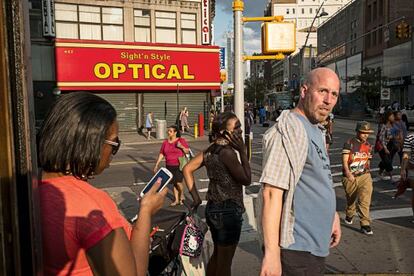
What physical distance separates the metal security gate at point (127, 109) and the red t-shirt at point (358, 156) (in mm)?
19345

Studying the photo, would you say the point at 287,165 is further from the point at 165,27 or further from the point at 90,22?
the point at 165,27

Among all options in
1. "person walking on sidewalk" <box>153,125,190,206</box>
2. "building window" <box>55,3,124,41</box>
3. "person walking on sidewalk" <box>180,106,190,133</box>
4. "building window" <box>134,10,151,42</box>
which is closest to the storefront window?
"building window" <box>55,3,124,41</box>

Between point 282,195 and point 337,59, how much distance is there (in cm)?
7361

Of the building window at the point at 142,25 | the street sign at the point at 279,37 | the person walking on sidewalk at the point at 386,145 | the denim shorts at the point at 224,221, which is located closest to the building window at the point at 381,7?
the building window at the point at 142,25

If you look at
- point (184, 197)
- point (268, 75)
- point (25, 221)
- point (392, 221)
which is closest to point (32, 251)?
point (25, 221)

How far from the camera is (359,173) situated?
5.96 metres

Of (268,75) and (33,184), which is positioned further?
(268,75)

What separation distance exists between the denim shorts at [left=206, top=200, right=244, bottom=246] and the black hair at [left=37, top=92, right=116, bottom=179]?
2103mm

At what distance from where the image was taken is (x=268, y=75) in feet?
467

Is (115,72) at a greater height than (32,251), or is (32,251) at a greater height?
(115,72)

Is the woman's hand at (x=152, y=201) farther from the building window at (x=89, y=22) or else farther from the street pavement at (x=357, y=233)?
the building window at (x=89, y=22)

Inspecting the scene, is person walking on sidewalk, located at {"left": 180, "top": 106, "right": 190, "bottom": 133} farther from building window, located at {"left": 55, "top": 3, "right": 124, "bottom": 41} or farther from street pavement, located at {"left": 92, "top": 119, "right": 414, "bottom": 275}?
street pavement, located at {"left": 92, "top": 119, "right": 414, "bottom": 275}

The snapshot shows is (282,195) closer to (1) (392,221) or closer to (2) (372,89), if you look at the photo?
(1) (392,221)

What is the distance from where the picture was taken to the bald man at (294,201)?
94.2 inches
